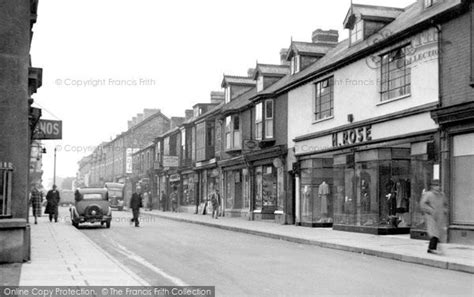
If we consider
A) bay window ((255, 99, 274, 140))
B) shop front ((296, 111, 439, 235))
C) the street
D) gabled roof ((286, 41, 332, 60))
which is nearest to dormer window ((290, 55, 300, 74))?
gabled roof ((286, 41, 332, 60))

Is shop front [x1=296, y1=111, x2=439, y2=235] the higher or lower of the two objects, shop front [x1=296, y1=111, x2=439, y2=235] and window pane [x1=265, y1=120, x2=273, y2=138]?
the lower

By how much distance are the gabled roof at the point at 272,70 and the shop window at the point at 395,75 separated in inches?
493

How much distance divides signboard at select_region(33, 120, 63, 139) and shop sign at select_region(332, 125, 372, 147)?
1060cm

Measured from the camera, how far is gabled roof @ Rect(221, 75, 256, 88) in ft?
129

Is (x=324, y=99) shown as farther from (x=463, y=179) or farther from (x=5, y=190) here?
(x=5, y=190)

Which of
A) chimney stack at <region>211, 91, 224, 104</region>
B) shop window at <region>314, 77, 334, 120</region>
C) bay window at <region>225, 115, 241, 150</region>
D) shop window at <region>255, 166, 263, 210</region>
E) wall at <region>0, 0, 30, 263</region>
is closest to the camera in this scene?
wall at <region>0, 0, 30, 263</region>

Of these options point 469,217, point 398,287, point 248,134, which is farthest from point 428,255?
point 248,134

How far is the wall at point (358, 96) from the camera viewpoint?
17.9 metres

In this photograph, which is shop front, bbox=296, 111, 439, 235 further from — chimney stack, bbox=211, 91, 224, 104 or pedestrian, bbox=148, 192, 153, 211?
pedestrian, bbox=148, 192, 153, 211

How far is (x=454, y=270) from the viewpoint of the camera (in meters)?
12.0

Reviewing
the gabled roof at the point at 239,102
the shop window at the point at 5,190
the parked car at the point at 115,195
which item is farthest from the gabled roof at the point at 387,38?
the parked car at the point at 115,195

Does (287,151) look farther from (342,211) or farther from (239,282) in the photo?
(239,282)

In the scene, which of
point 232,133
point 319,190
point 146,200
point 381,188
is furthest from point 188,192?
point 381,188

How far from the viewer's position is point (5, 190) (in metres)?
11.5
